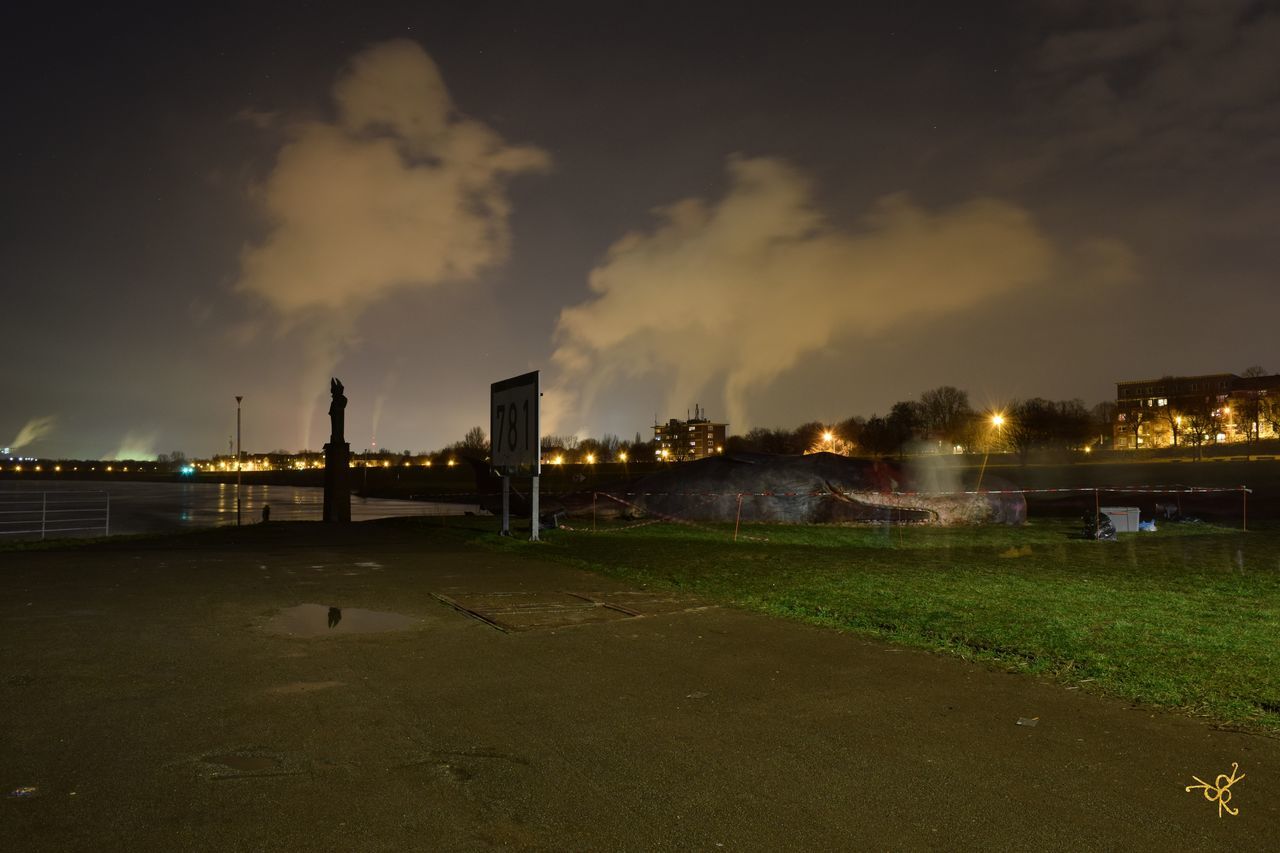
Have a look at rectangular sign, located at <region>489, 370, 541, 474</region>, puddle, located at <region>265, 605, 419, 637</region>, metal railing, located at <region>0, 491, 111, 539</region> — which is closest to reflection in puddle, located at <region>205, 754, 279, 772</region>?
puddle, located at <region>265, 605, 419, 637</region>

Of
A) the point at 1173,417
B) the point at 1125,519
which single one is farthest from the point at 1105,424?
the point at 1125,519

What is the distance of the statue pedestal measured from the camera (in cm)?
2645

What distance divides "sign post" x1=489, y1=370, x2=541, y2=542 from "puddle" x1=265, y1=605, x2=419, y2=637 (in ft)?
27.7

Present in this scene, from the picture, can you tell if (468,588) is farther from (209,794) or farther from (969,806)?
(969,806)

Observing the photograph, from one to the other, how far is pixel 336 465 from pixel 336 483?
65cm

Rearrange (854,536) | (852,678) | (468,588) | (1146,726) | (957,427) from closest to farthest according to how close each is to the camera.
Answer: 1. (1146,726)
2. (852,678)
3. (468,588)
4. (854,536)
5. (957,427)

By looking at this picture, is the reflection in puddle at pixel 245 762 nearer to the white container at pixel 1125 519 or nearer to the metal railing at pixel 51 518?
the metal railing at pixel 51 518

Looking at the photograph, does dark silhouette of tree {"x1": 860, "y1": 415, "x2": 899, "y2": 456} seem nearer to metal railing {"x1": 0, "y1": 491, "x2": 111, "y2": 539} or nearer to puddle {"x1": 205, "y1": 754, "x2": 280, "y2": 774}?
metal railing {"x1": 0, "y1": 491, "x2": 111, "y2": 539}

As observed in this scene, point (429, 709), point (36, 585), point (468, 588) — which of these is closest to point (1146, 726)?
point (429, 709)

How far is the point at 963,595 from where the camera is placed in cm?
1068

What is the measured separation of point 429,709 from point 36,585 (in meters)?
9.31

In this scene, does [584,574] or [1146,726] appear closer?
[1146,726]

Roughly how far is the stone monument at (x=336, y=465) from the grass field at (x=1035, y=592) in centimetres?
1019

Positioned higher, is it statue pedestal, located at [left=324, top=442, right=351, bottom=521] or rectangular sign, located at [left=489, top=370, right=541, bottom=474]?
rectangular sign, located at [left=489, top=370, right=541, bottom=474]
